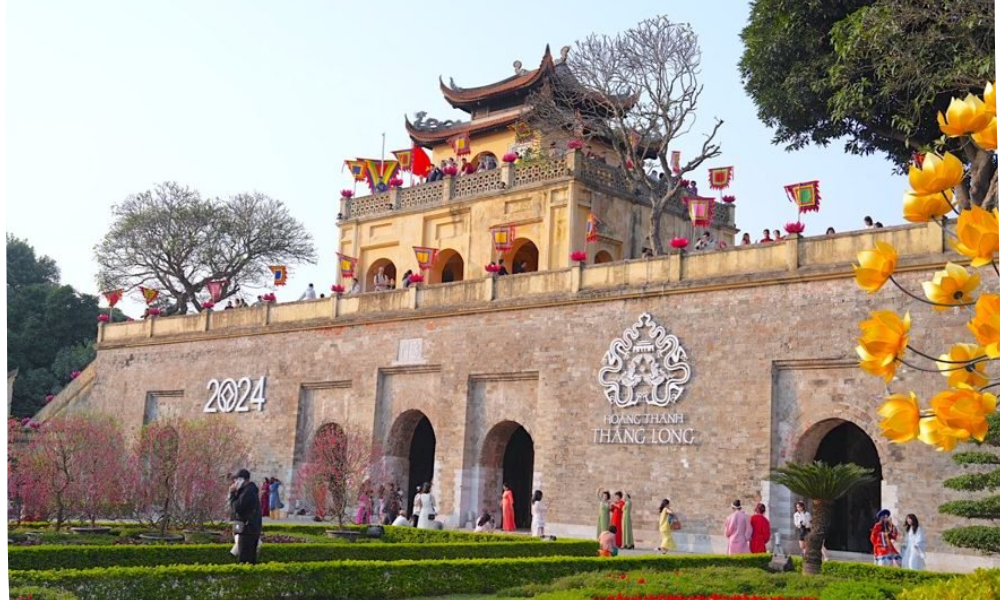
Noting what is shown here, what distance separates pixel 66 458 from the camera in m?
18.0

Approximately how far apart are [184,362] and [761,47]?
18.1 metres

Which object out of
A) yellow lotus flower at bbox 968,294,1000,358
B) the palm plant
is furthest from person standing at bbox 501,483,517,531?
yellow lotus flower at bbox 968,294,1000,358

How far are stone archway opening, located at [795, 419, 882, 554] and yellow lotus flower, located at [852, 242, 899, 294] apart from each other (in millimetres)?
19163

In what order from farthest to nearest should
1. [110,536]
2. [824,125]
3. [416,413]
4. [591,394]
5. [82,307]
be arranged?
[82,307] < [416,413] < [824,125] < [591,394] < [110,536]

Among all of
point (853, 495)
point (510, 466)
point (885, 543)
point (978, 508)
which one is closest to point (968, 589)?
point (978, 508)

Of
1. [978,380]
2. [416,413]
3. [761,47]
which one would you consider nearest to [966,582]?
[978,380]

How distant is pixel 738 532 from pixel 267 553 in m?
7.42

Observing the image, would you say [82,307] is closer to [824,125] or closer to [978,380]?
[824,125]

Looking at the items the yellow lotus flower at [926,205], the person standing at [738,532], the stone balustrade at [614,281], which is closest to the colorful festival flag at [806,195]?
the stone balustrade at [614,281]

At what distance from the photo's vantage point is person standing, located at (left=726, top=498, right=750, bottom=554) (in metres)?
17.0

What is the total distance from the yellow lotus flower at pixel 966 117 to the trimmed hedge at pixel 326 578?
901 centimetres

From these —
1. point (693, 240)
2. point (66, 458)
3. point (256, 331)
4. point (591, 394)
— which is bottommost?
point (66, 458)

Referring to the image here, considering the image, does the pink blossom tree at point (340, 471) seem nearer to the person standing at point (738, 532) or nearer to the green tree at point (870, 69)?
the person standing at point (738, 532)

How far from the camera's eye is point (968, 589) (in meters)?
3.88
